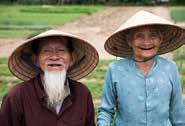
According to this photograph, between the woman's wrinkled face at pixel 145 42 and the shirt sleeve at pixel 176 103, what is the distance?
22 centimetres

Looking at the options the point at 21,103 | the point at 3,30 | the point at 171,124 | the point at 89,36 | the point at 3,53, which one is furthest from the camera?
the point at 3,30

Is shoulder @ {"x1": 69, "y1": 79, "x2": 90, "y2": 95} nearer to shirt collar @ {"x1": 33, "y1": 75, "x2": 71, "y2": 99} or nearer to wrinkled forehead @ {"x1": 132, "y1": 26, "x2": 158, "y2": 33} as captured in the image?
shirt collar @ {"x1": 33, "y1": 75, "x2": 71, "y2": 99}

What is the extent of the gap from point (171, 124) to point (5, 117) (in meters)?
1.07

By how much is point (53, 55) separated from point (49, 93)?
232 mm

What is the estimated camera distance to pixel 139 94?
3.64 m

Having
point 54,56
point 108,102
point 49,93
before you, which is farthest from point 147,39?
point 49,93

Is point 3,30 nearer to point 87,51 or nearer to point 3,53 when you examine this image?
point 3,53

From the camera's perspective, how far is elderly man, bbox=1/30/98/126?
3.53 m

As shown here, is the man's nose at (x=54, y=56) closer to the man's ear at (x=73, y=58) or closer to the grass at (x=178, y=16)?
the man's ear at (x=73, y=58)

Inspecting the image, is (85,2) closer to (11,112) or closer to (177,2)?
(177,2)

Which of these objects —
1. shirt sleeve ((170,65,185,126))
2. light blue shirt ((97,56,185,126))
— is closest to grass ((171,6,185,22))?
shirt sleeve ((170,65,185,126))

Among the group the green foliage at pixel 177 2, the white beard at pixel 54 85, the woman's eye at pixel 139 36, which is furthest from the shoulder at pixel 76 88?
the green foliage at pixel 177 2

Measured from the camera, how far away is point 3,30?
2042 cm

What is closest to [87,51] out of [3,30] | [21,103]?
[21,103]
